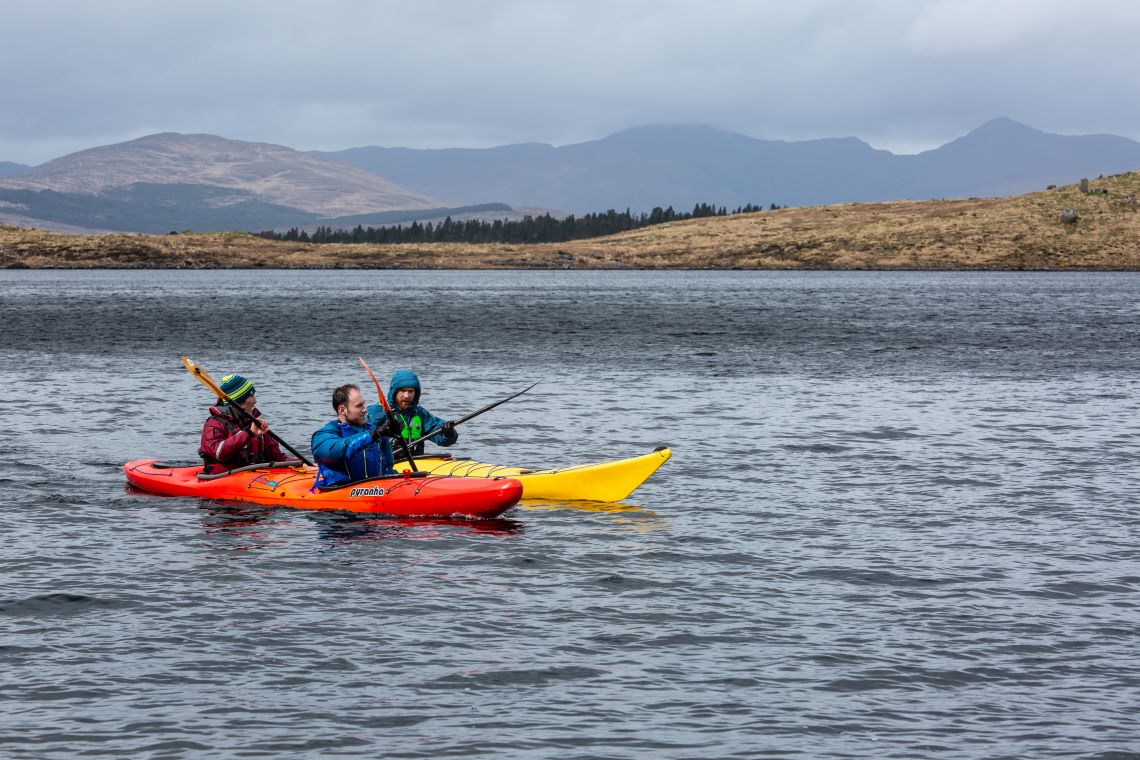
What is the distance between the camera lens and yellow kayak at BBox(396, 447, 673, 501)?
57.0ft

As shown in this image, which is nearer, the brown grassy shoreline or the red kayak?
the red kayak

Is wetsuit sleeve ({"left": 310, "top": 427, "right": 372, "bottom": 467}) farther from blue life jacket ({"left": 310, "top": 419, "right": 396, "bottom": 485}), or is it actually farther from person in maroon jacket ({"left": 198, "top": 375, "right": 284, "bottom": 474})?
person in maroon jacket ({"left": 198, "top": 375, "right": 284, "bottom": 474})

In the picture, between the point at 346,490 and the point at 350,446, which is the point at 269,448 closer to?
the point at 346,490

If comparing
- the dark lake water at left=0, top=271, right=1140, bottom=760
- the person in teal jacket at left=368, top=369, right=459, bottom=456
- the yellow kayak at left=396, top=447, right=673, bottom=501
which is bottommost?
the dark lake water at left=0, top=271, right=1140, bottom=760

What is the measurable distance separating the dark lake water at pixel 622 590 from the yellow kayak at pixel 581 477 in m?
0.33

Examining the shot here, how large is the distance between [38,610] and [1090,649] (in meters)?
9.64

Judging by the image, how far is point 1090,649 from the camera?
11227 mm

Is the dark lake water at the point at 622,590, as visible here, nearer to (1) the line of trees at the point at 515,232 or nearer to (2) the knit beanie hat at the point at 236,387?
(2) the knit beanie hat at the point at 236,387

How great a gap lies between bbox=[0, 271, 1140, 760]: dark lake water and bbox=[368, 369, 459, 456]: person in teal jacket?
1.68 m

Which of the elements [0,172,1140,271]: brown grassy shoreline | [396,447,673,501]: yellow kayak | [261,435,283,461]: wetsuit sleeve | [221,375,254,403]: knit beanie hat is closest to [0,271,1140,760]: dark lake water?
[396,447,673,501]: yellow kayak

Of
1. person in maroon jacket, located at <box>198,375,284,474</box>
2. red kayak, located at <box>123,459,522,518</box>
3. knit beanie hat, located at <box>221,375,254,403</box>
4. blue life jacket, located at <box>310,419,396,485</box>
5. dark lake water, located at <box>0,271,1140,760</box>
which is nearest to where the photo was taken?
dark lake water, located at <box>0,271,1140,760</box>

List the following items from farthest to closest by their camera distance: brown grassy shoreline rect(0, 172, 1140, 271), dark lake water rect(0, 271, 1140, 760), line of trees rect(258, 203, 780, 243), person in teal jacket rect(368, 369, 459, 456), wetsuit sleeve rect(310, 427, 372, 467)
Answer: line of trees rect(258, 203, 780, 243)
brown grassy shoreline rect(0, 172, 1140, 271)
person in teal jacket rect(368, 369, 459, 456)
wetsuit sleeve rect(310, 427, 372, 467)
dark lake water rect(0, 271, 1140, 760)

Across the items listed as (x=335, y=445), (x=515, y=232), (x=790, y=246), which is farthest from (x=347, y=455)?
(x=515, y=232)

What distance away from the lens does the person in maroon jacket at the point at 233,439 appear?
59.2 feet
